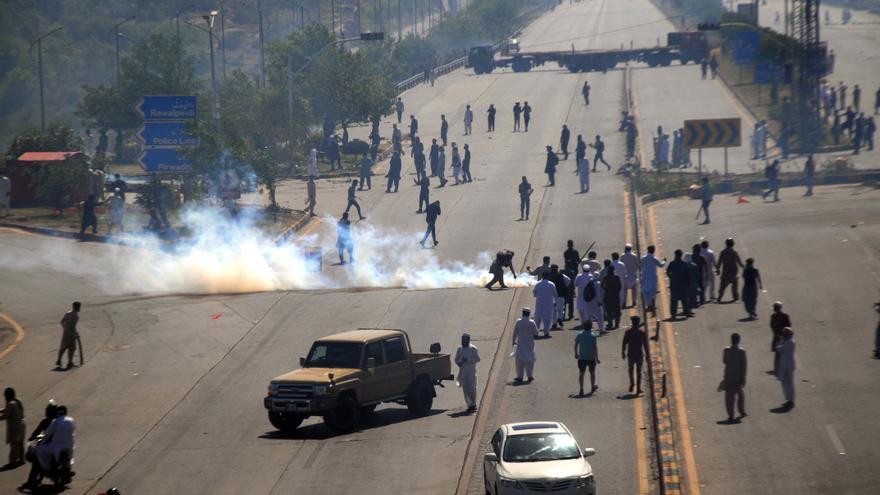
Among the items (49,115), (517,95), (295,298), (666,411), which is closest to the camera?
(666,411)

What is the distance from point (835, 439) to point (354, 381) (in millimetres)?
7817

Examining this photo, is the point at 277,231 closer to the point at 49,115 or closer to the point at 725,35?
the point at 725,35

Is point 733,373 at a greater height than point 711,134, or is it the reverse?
point 711,134

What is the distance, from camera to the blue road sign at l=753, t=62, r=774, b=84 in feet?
234

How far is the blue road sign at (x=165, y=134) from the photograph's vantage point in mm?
46000

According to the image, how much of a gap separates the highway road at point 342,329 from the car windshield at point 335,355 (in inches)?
46.2

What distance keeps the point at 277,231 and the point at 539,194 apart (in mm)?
11014

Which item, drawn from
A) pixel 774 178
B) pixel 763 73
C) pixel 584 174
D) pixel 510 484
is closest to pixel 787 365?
pixel 510 484

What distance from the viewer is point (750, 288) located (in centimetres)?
2995

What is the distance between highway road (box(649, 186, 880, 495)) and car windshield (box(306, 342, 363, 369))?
5.78m

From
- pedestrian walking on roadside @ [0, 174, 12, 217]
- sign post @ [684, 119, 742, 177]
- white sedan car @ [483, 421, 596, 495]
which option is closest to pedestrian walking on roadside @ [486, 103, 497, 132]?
sign post @ [684, 119, 742, 177]

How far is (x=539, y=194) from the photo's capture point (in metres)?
51.6

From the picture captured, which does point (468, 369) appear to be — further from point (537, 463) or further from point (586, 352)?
point (537, 463)

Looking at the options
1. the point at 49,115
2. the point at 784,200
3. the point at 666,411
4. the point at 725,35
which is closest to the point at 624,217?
the point at 784,200
